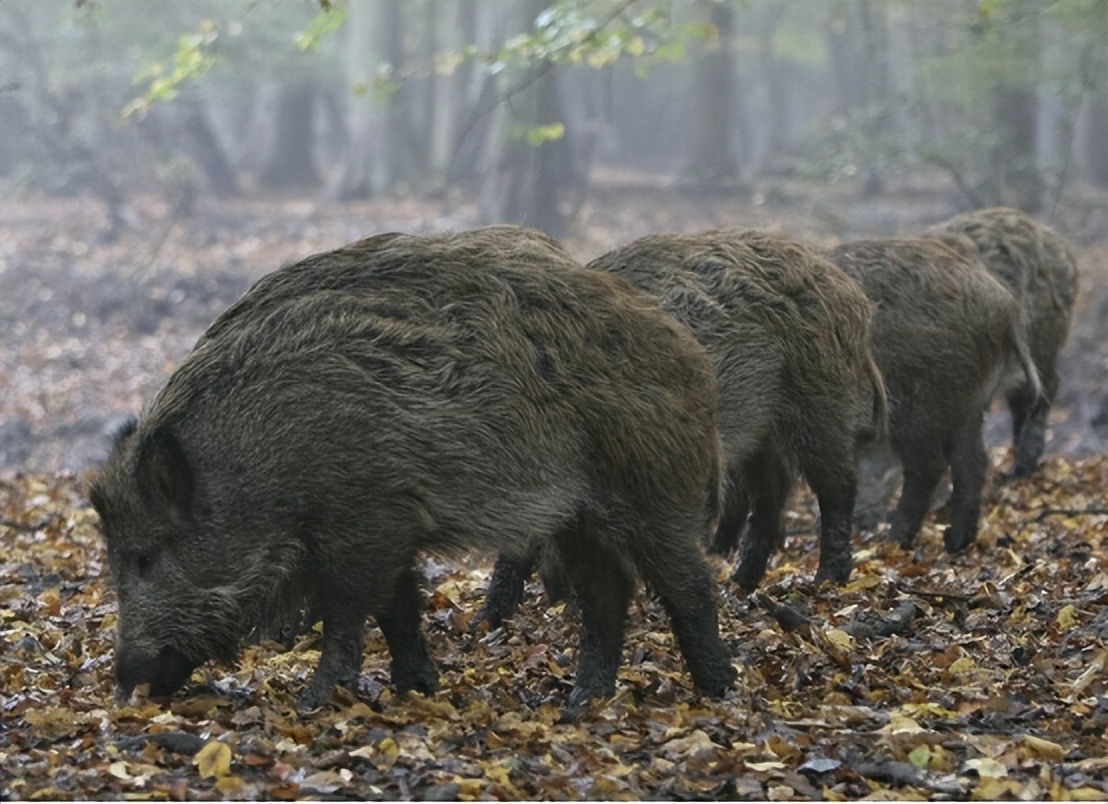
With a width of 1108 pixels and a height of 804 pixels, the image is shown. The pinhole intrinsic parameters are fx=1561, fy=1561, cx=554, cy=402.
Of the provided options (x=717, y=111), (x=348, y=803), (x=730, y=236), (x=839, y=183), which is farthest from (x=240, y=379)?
(x=717, y=111)

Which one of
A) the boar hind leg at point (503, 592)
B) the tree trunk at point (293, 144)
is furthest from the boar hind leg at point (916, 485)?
the tree trunk at point (293, 144)

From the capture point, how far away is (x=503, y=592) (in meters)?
7.11

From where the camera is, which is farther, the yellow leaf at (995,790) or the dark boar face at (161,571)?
the dark boar face at (161,571)

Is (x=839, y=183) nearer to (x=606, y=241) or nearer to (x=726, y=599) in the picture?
(x=606, y=241)

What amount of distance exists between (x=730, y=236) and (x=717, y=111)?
92.1 ft

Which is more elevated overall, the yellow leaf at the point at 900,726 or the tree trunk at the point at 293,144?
the tree trunk at the point at 293,144

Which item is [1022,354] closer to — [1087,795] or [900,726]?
[900,726]

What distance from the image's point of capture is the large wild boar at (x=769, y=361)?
698cm

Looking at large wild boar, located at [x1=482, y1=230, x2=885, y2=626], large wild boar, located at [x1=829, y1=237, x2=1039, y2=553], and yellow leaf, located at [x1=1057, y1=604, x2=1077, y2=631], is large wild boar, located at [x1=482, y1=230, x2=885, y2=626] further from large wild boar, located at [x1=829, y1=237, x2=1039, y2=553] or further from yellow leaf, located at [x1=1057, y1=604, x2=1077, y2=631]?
yellow leaf, located at [x1=1057, y1=604, x2=1077, y2=631]

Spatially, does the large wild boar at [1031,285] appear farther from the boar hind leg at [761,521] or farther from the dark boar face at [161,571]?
the dark boar face at [161,571]

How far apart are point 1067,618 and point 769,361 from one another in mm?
1700

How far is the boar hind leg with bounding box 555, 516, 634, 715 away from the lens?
577 cm

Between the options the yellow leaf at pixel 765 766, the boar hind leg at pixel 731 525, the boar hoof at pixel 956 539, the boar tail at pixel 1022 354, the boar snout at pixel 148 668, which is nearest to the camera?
the yellow leaf at pixel 765 766

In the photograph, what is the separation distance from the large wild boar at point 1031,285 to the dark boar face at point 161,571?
6685 mm
